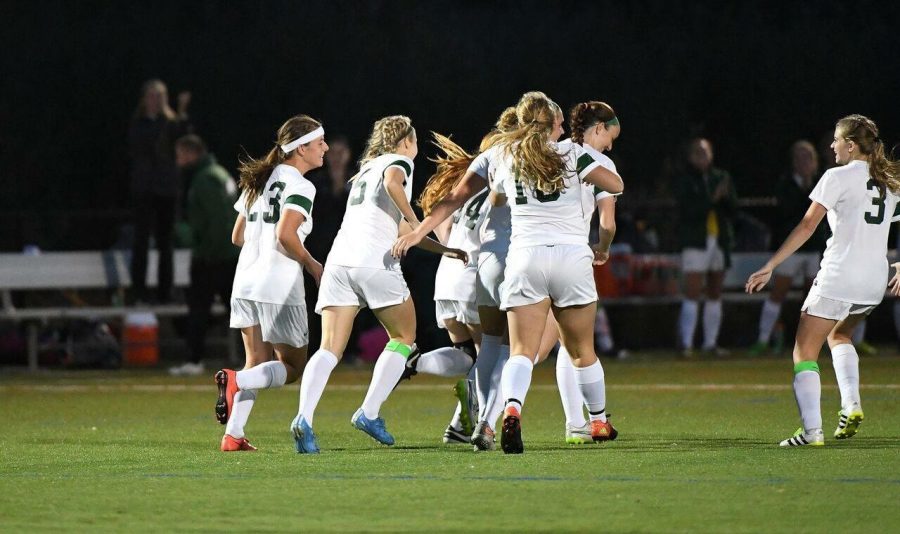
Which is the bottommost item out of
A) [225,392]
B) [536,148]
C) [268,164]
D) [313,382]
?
[225,392]

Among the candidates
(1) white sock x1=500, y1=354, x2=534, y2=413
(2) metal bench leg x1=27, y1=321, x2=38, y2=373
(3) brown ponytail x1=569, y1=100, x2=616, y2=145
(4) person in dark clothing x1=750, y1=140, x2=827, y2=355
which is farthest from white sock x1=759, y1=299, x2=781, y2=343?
(1) white sock x1=500, y1=354, x2=534, y2=413

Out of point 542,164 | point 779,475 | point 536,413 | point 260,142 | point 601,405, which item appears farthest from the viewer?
point 260,142

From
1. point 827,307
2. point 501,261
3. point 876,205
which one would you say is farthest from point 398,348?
point 876,205

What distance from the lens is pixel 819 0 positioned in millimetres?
43438

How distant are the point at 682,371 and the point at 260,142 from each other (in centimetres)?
2474

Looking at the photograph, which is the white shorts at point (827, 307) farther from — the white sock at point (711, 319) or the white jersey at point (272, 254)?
the white sock at point (711, 319)

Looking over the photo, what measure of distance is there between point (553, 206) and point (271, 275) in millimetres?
1773

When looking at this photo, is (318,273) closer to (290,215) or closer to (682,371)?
(290,215)

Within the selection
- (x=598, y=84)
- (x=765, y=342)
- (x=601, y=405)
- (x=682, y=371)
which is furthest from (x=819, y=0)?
(x=601, y=405)

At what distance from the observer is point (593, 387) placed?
10820 mm

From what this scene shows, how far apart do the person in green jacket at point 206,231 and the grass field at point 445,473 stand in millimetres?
3997

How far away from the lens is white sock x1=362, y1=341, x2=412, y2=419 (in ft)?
35.5

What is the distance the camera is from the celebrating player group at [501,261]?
1024cm

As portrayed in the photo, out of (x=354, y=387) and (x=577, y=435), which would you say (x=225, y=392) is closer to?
(x=577, y=435)
